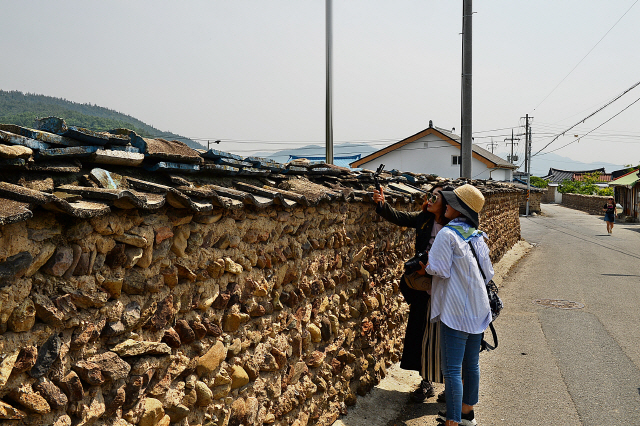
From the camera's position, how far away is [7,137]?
2.01 m

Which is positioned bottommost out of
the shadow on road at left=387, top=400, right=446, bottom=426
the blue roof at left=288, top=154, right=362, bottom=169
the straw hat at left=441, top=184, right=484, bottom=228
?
the shadow on road at left=387, top=400, right=446, bottom=426

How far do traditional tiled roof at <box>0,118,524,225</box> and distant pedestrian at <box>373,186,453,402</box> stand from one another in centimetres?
121

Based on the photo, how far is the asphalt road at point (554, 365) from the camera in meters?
4.75

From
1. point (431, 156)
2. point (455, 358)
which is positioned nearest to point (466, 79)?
point (455, 358)

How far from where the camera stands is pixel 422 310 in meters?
4.81

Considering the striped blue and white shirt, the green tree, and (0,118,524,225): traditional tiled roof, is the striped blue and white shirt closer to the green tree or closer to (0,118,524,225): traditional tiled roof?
(0,118,524,225): traditional tiled roof

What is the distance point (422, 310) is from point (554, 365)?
2.32 meters

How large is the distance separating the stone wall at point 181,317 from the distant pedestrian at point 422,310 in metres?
0.45

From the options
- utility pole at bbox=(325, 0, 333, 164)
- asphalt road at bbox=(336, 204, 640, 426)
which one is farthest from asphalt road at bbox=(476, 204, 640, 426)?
utility pole at bbox=(325, 0, 333, 164)

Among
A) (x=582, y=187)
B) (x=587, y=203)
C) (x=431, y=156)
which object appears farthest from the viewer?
(x=582, y=187)

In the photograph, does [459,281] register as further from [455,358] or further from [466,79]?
[466,79]

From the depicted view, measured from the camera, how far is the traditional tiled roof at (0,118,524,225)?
192 centimetres

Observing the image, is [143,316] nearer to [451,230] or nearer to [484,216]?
[451,230]

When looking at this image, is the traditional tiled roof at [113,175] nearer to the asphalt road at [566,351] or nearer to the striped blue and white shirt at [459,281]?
the striped blue and white shirt at [459,281]
